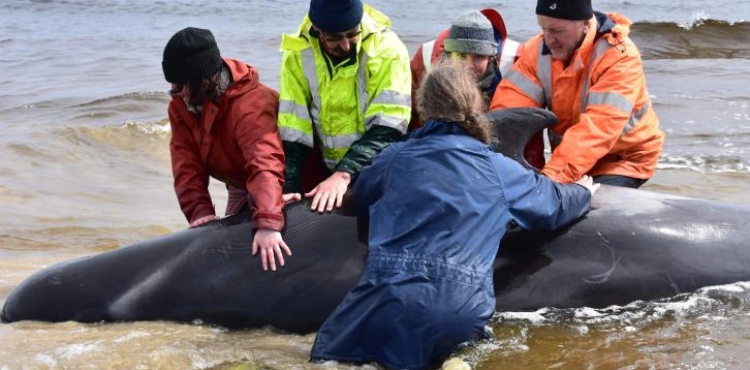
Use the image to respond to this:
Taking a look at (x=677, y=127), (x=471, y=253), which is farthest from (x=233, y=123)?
(x=677, y=127)

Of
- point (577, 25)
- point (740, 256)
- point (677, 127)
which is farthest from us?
point (677, 127)

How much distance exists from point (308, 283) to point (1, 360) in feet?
6.07

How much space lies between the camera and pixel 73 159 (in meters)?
13.4

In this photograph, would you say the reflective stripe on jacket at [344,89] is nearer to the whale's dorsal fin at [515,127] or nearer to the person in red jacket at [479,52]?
the person in red jacket at [479,52]

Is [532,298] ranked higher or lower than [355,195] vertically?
lower

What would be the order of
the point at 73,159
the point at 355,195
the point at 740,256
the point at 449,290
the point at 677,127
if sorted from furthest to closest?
the point at 677,127, the point at 73,159, the point at 740,256, the point at 355,195, the point at 449,290

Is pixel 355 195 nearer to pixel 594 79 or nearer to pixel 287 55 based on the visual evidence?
pixel 287 55

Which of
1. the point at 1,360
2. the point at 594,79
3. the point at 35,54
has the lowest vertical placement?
the point at 35,54

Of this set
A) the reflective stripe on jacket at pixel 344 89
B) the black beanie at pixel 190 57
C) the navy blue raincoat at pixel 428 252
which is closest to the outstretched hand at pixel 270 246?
the reflective stripe on jacket at pixel 344 89

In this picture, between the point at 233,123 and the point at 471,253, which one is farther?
the point at 233,123

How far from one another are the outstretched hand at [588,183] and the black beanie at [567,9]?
1.10m

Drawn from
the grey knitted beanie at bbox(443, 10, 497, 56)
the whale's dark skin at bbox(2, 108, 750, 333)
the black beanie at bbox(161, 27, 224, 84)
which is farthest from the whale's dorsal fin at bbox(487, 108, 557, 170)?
the black beanie at bbox(161, 27, 224, 84)

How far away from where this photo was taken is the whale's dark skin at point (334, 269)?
6.57m

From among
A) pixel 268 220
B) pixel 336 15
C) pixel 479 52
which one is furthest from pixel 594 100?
pixel 268 220
